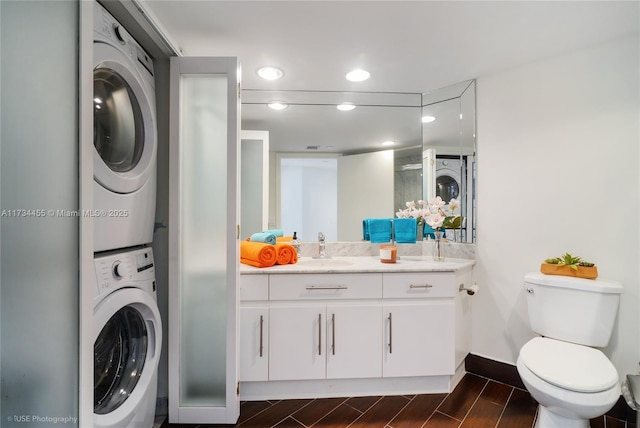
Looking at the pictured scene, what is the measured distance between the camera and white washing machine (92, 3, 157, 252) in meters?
1.04

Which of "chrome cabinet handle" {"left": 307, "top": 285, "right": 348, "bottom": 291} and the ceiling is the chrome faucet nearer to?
"chrome cabinet handle" {"left": 307, "top": 285, "right": 348, "bottom": 291}

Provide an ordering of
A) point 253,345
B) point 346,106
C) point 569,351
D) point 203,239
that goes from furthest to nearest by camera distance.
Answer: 1. point 346,106
2. point 253,345
3. point 203,239
4. point 569,351

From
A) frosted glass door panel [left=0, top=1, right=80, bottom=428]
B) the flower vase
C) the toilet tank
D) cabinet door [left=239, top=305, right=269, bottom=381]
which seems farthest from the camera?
the flower vase

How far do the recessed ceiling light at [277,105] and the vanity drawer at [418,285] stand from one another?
1483 mm

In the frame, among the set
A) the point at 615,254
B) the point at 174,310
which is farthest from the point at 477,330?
the point at 174,310

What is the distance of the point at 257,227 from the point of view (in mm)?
2160

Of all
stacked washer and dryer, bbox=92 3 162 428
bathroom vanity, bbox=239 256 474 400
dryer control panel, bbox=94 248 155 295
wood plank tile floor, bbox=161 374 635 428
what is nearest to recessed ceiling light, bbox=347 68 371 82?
stacked washer and dryer, bbox=92 3 162 428

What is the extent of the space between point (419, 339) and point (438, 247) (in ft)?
2.21

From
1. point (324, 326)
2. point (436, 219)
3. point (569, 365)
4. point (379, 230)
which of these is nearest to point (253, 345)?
point (324, 326)

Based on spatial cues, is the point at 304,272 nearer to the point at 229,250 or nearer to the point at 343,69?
the point at 229,250

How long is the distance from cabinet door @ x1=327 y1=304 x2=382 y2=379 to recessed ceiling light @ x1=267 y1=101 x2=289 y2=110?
5.07 feet

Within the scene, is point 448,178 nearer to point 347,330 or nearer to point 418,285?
point 418,285

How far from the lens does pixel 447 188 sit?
2164mm

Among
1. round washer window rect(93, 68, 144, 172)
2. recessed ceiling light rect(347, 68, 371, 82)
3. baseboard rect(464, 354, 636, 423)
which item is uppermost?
recessed ceiling light rect(347, 68, 371, 82)
